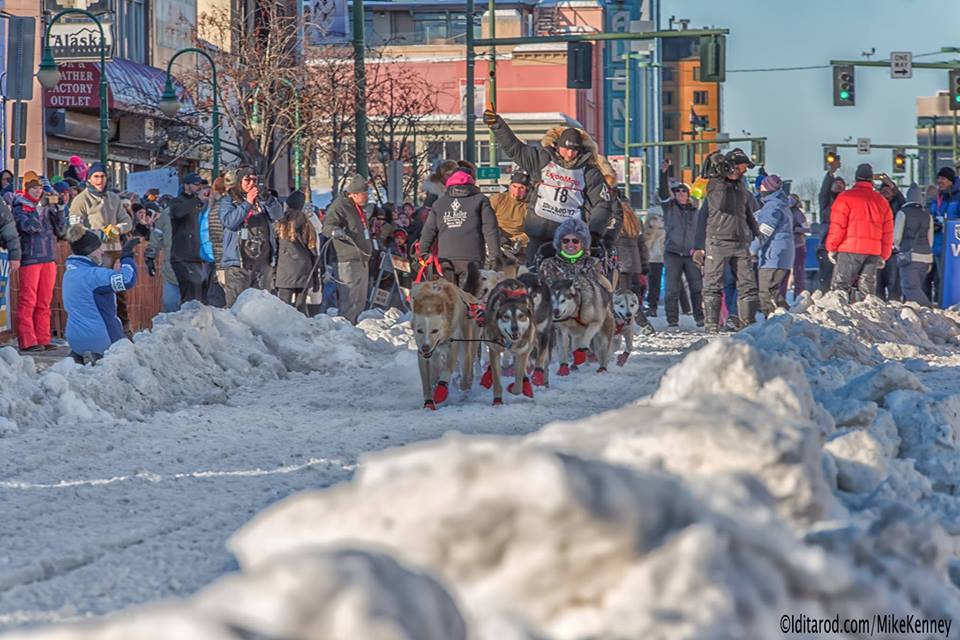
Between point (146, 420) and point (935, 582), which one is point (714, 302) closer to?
point (146, 420)

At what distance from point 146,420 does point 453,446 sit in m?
8.37

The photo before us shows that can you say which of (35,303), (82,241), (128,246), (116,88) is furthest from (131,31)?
(82,241)

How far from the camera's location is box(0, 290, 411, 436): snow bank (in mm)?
11117

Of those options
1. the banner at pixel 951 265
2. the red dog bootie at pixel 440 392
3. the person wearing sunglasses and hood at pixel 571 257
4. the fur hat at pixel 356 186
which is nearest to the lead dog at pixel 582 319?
the person wearing sunglasses and hood at pixel 571 257

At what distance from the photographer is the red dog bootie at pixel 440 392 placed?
12.3m

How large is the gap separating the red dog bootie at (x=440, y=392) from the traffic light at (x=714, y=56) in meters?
20.2

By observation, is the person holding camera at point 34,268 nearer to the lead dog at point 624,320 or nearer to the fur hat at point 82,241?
the fur hat at point 82,241

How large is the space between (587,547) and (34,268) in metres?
14.0

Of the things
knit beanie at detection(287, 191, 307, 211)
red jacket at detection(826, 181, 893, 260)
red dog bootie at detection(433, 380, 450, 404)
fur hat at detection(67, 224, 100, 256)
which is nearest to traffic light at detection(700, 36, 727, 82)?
red jacket at detection(826, 181, 893, 260)

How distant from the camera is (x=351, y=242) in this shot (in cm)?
1880

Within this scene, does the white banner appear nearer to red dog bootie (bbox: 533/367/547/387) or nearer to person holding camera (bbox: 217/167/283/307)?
person holding camera (bbox: 217/167/283/307)

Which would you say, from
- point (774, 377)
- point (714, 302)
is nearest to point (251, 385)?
point (714, 302)

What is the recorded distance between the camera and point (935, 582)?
155 inches

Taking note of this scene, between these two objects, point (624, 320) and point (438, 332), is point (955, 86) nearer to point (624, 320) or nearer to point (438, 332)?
point (624, 320)
